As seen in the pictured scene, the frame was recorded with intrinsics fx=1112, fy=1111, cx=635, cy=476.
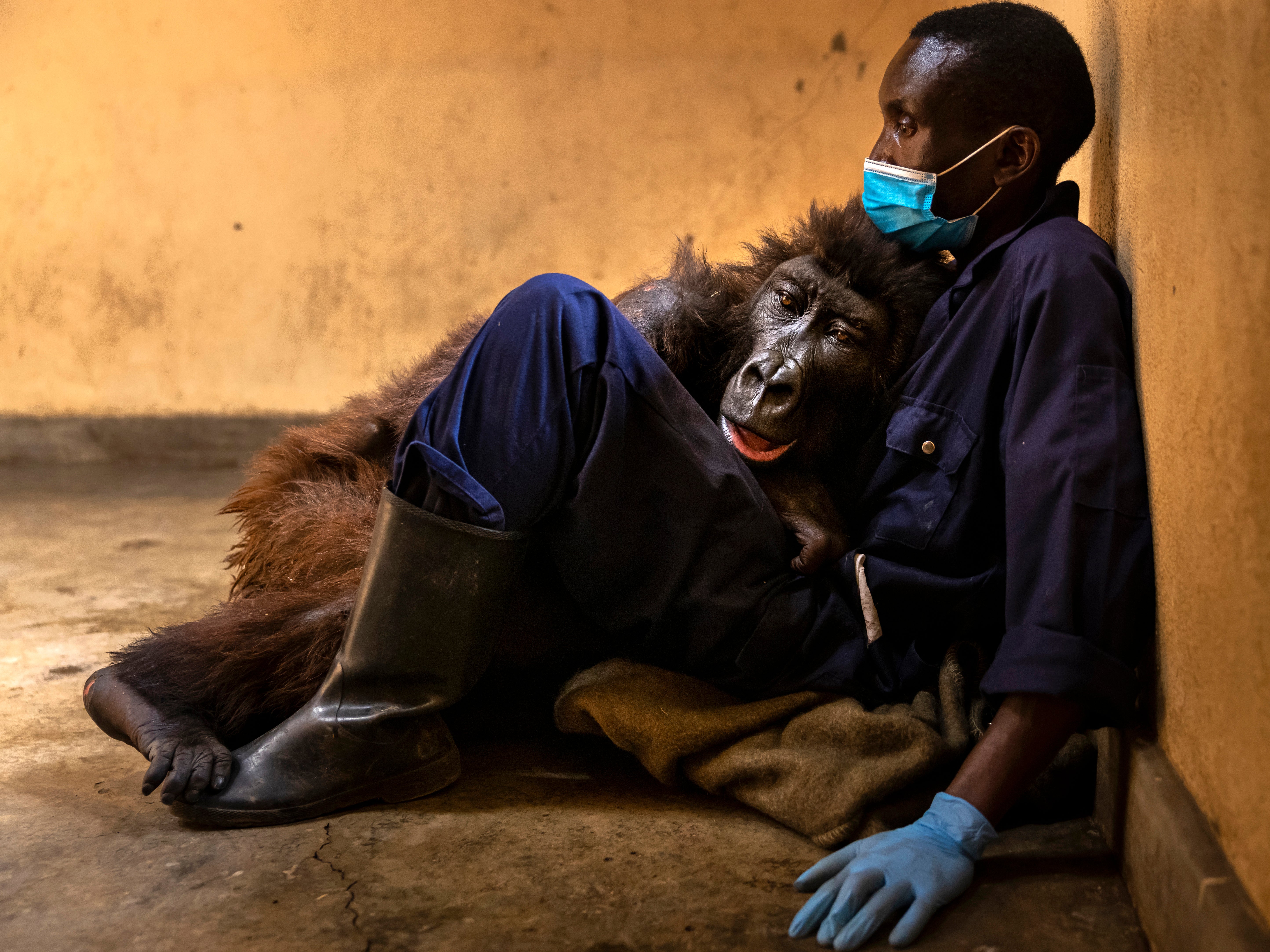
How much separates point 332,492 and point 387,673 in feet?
2.07

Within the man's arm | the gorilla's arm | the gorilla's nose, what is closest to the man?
the man's arm

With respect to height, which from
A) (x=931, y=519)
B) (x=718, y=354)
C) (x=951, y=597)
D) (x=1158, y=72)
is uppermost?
(x=1158, y=72)

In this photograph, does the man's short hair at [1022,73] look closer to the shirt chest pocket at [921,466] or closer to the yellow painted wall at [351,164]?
the shirt chest pocket at [921,466]

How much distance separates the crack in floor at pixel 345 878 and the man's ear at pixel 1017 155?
1.32 metres

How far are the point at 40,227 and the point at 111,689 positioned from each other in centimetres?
375

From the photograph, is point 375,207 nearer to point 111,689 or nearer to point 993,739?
point 111,689

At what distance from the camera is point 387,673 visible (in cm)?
144

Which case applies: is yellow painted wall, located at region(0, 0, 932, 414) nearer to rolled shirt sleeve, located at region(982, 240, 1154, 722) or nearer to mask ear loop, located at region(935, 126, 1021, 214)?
mask ear loop, located at region(935, 126, 1021, 214)

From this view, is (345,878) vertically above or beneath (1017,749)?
beneath

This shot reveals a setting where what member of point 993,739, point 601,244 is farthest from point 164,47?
point 993,739

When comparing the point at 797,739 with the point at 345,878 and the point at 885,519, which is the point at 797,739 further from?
the point at 345,878

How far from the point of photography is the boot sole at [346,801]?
1410 millimetres

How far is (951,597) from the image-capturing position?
152cm

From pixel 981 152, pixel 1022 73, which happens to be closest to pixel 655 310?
pixel 981 152
